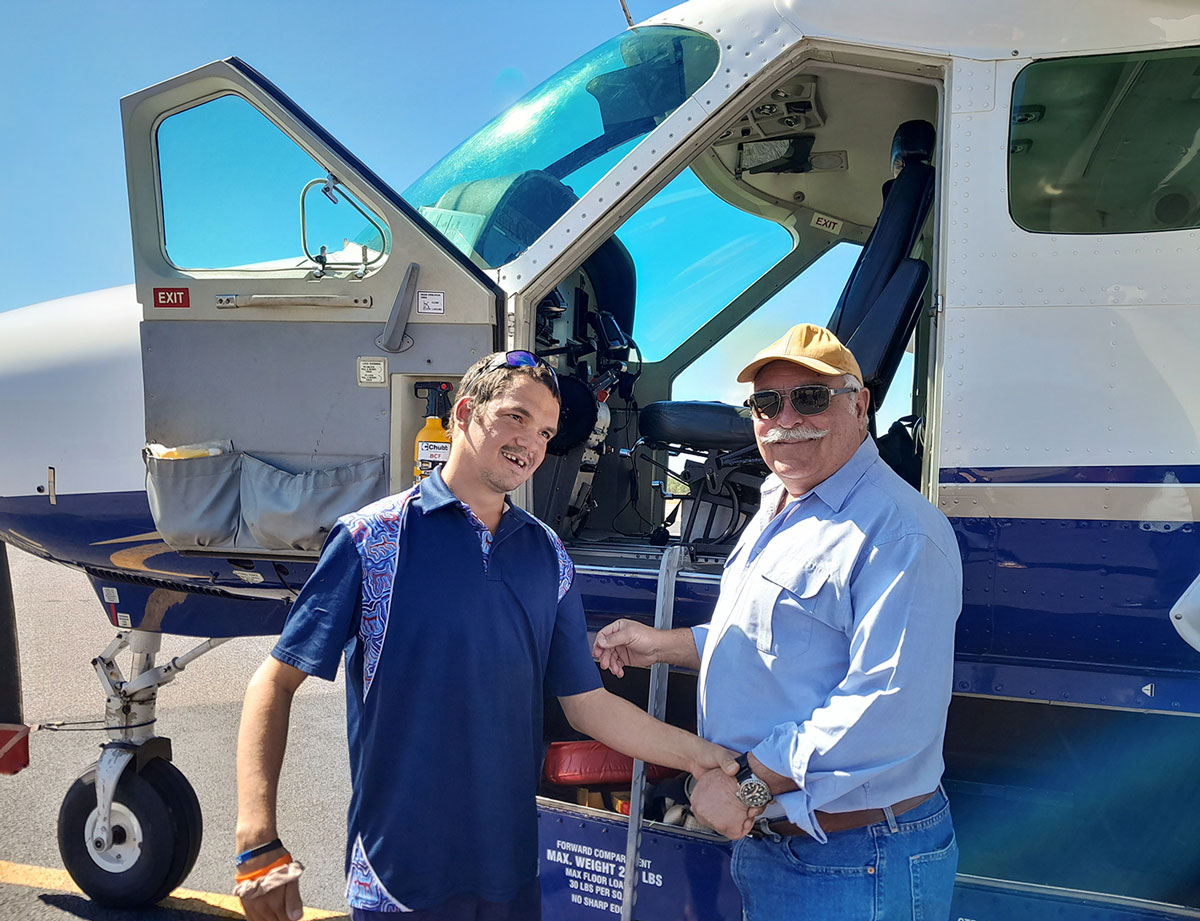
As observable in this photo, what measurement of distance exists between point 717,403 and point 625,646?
126 centimetres

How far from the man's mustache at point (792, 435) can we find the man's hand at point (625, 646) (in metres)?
0.61

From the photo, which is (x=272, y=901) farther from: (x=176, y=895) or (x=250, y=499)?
(x=176, y=895)

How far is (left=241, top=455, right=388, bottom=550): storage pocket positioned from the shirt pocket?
1.41 metres

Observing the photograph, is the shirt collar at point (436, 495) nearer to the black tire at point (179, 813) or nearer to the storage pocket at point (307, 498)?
the storage pocket at point (307, 498)

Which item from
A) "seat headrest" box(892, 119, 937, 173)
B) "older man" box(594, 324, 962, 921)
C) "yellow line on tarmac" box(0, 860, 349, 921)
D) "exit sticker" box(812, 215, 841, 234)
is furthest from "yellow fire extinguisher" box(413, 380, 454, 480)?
"exit sticker" box(812, 215, 841, 234)

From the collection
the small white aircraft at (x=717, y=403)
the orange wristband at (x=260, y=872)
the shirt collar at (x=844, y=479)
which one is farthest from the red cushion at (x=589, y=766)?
the orange wristband at (x=260, y=872)

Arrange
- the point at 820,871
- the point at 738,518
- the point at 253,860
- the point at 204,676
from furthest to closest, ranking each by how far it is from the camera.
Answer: the point at 204,676, the point at 738,518, the point at 820,871, the point at 253,860

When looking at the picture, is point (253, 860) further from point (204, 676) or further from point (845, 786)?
point (204, 676)

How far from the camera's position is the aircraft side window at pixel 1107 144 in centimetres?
225

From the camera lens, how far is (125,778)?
334cm

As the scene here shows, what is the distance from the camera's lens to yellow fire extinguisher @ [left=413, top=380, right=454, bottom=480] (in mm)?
2568

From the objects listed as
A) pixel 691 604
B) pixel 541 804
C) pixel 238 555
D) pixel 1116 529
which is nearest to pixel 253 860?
pixel 541 804

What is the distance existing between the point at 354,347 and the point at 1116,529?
2.24 meters

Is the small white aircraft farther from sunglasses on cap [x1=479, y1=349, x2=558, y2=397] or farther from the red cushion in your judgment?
sunglasses on cap [x1=479, y1=349, x2=558, y2=397]
